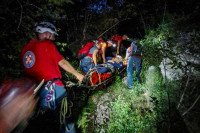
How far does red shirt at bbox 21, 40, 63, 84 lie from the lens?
264cm

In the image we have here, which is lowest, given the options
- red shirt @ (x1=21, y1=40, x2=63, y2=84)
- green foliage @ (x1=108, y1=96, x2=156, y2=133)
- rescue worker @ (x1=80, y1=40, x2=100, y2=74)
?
green foliage @ (x1=108, y1=96, x2=156, y2=133)

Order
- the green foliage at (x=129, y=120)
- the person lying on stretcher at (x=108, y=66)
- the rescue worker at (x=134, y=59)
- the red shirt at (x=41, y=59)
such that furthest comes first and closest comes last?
1. the rescue worker at (x=134, y=59)
2. the person lying on stretcher at (x=108, y=66)
3. the green foliage at (x=129, y=120)
4. the red shirt at (x=41, y=59)

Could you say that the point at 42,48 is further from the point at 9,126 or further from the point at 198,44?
the point at 198,44

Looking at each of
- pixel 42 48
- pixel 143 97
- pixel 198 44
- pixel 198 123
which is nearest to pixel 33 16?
pixel 42 48

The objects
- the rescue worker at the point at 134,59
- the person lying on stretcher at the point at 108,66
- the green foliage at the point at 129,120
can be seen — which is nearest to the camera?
the green foliage at the point at 129,120

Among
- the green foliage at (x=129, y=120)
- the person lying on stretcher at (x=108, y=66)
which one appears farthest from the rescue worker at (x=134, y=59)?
the green foliage at (x=129, y=120)

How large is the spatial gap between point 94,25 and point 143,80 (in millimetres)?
6906

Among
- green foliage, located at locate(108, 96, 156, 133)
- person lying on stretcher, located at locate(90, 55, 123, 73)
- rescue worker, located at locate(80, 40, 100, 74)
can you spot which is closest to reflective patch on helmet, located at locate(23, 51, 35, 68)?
person lying on stretcher, located at locate(90, 55, 123, 73)

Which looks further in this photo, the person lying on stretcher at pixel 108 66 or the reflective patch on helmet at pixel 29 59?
the person lying on stretcher at pixel 108 66

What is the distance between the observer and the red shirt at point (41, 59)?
264cm

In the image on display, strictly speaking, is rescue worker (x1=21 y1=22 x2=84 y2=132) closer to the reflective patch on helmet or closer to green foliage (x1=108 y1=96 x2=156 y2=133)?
the reflective patch on helmet

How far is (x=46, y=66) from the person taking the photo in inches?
105

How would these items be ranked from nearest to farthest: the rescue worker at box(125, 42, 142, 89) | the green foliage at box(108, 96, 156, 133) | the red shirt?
the red shirt → the green foliage at box(108, 96, 156, 133) → the rescue worker at box(125, 42, 142, 89)

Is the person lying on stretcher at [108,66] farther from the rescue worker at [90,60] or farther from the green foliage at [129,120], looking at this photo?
the green foliage at [129,120]
